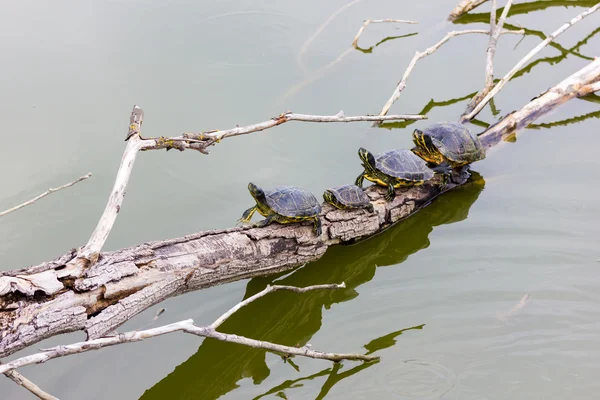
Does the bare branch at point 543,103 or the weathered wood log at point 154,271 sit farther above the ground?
the bare branch at point 543,103

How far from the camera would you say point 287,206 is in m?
3.66

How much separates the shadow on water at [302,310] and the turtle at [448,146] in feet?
0.95

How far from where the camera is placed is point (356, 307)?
3717 millimetres

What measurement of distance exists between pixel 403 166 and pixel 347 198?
0.59 m

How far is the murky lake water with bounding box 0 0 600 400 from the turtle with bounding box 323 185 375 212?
44 centimetres

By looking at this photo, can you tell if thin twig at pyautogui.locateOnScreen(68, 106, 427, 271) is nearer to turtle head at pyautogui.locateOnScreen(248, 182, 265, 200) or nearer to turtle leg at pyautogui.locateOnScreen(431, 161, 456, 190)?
turtle head at pyautogui.locateOnScreen(248, 182, 265, 200)

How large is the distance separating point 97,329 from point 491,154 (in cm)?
364

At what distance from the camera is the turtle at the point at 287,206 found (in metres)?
3.65

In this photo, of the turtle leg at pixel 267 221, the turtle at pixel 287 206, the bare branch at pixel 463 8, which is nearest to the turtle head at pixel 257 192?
the turtle at pixel 287 206

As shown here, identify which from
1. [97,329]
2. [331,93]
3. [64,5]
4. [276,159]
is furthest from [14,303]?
[64,5]

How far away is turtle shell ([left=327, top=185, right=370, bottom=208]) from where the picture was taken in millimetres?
3871

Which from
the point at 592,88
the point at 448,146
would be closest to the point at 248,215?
the point at 448,146

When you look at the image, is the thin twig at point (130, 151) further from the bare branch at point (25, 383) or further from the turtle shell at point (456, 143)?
the turtle shell at point (456, 143)

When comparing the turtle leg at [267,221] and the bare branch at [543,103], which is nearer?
the turtle leg at [267,221]
